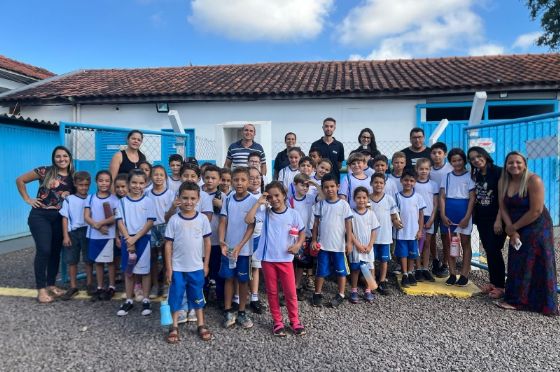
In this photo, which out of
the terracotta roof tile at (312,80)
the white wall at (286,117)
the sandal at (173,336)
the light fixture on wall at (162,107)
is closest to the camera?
the sandal at (173,336)

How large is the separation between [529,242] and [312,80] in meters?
7.79

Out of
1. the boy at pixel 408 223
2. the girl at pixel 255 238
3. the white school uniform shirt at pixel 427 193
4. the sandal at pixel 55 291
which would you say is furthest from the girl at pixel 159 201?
the white school uniform shirt at pixel 427 193

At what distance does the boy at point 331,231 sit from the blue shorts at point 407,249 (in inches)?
36.4

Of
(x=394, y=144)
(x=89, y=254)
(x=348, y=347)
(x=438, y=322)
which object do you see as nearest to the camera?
(x=348, y=347)

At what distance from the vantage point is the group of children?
348 cm

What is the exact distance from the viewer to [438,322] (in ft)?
12.0

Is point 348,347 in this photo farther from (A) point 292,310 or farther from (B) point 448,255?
(B) point 448,255

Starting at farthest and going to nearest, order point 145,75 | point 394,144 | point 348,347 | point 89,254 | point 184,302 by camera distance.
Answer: point 145,75
point 394,144
point 89,254
point 184,302
point 348,347

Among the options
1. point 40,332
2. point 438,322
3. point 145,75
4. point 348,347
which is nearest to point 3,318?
point 40,332

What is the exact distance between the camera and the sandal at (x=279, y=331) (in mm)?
3388

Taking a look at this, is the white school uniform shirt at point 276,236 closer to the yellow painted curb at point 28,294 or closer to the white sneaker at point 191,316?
the white sneaker at point 191,316

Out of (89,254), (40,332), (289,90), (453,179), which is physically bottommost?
(40,332)

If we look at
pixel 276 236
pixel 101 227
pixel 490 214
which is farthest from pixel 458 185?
pixel 101 227

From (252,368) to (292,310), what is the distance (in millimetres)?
732
